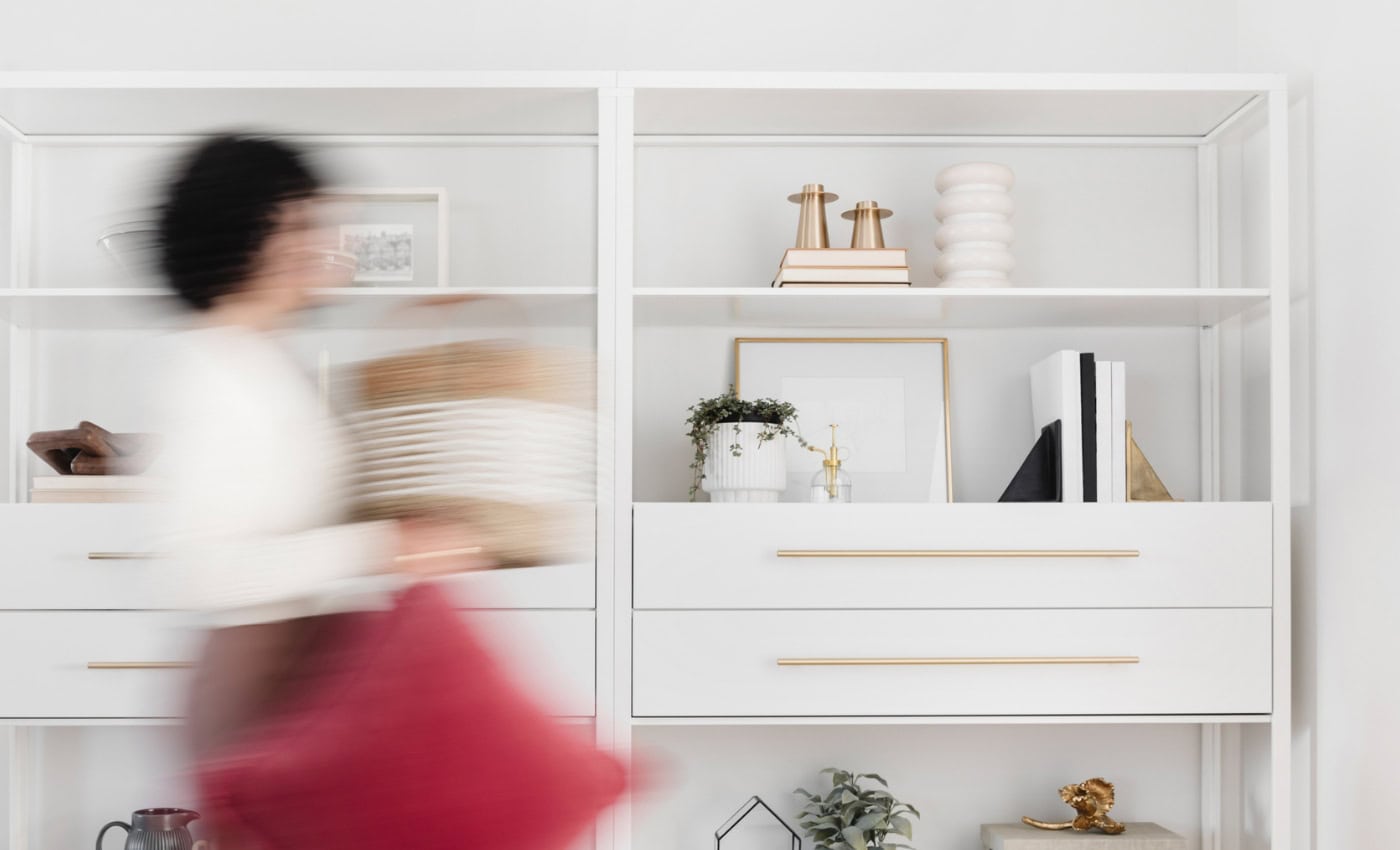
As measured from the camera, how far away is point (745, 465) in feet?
6.68

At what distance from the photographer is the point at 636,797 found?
108 centimetres

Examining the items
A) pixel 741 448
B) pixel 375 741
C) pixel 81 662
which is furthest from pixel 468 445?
pixel 81 662

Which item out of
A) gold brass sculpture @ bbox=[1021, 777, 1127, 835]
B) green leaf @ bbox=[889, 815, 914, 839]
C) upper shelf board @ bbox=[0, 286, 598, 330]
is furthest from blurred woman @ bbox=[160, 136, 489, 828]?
gold brass sculpture @ bbox=[1021, 777, 1127, 835]

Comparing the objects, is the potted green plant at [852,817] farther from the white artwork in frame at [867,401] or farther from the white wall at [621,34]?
the white wall at [621,34]

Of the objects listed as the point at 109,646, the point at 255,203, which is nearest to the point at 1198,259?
the point at 255,203

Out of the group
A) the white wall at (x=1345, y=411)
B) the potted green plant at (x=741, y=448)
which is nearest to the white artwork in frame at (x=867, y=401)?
the potted green plant at (x=741, y=448)

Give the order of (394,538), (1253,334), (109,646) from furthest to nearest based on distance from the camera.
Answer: (1253,334), (109,646), (394,538)

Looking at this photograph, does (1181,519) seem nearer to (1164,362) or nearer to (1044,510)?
(1044,510)

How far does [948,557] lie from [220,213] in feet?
4.32

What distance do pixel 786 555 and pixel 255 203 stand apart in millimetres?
1144

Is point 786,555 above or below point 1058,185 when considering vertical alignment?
below

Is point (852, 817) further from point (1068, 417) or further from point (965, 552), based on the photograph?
point (1068, 417)

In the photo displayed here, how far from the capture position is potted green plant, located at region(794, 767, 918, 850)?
207 cm

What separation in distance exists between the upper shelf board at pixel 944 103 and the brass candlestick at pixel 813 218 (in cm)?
15
